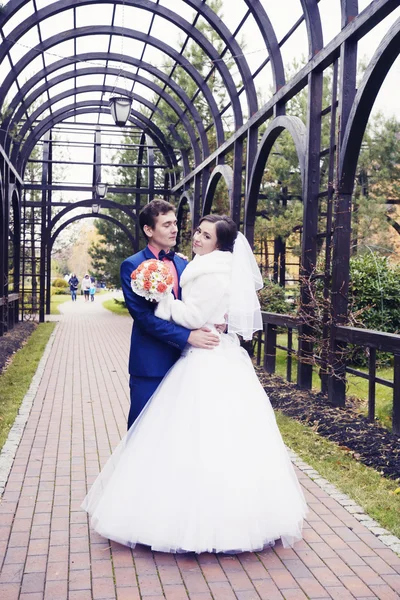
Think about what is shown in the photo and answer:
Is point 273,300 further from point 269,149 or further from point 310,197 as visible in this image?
point 310,197

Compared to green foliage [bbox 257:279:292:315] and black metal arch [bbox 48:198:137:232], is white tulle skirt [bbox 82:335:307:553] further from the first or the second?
black metal arch [bbox 48:198:137:232]

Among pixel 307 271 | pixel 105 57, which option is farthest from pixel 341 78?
pixel 105 57

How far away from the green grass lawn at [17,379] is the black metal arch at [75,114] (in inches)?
273

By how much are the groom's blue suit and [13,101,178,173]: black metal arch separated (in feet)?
48.4

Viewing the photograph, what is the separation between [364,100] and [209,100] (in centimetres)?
778

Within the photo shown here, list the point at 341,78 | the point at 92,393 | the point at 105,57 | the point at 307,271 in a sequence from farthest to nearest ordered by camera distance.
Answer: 1. the point at 105,57
2. the point at 92,393
3. the point at 307,271
4. the point at 341,78

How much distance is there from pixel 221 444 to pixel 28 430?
10.5ft

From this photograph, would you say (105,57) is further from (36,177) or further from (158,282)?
(36,177)

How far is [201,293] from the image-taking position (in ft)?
11.5

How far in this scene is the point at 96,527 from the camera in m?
A: 3.43

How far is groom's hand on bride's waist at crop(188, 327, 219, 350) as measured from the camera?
3520 millimetres

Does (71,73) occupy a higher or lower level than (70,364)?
higher

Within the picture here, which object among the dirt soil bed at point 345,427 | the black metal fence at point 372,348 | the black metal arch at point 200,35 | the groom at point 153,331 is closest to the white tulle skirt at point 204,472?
the groom at point 153,331

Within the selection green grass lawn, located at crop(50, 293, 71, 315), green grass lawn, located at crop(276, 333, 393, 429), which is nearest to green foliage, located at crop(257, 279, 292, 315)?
green grass lawn, located at crop(276, 333, 393, 429)
